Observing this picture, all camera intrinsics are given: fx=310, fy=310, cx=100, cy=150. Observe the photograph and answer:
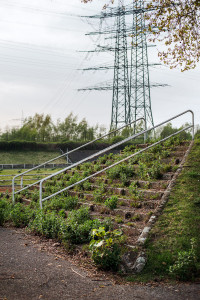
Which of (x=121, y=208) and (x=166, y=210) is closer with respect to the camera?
(x=166, y=210)

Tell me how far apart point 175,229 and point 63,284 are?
2275 millimetres

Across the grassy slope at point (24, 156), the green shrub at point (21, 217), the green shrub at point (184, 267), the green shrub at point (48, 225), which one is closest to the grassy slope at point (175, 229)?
the green shrub at point (184, 267)

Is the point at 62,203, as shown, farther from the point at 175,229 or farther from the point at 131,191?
the point at 175,229

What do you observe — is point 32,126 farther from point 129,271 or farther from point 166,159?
point 129,271

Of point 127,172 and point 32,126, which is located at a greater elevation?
point 32,126

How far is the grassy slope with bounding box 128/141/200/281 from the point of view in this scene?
5.05m

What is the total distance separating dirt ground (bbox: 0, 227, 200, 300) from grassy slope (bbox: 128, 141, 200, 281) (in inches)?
15.1

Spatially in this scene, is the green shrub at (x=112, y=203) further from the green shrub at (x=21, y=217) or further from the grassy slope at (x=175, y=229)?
the green shrub at (x=21, y=217)

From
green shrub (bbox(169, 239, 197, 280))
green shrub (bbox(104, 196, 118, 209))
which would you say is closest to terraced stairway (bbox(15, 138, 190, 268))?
green shrub (bbox(104, 196, 118, 209))

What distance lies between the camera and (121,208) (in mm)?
7324

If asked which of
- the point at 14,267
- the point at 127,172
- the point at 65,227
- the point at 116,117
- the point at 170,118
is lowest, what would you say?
the point at 14,267

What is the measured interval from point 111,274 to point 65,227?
1795mm

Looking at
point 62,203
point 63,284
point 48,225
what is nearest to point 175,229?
point 63,284

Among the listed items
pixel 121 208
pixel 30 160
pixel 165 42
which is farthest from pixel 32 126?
pixel 121 208
